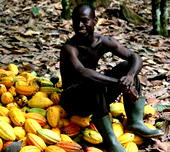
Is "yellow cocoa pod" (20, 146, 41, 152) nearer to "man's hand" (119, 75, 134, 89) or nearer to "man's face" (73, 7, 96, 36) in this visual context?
"man's hand" (119, 75, 134, 89)

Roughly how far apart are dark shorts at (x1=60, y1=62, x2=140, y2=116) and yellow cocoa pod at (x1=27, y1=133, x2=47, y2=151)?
0.45 metres

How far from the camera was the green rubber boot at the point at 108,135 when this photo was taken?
3.40 m

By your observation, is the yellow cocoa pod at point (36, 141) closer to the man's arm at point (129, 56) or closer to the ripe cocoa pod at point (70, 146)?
the ripe cocoa pod at point (70, 146)

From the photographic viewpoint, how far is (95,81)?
3285 millimetres

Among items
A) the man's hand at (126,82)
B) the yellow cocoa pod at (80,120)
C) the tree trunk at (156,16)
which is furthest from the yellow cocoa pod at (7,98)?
the tree trunk at (156,16)

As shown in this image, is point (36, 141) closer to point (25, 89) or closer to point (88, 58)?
point (25, 89)

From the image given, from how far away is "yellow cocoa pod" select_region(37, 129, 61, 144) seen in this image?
3.38 m

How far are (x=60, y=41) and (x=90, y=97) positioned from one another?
122 inches

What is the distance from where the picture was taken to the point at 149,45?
20.6ft

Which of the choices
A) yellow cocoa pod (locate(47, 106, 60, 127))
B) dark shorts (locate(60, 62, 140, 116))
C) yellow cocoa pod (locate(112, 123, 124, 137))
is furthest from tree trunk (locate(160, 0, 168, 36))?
yellow cocoa pod (locate(47, 106, 60, 127))

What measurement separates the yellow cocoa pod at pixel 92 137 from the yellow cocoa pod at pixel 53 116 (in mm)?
284

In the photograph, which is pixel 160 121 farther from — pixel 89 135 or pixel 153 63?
pixel 153 63

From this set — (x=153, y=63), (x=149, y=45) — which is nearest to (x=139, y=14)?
(x=149, y=45)

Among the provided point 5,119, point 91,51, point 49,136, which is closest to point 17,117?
point 5,119
